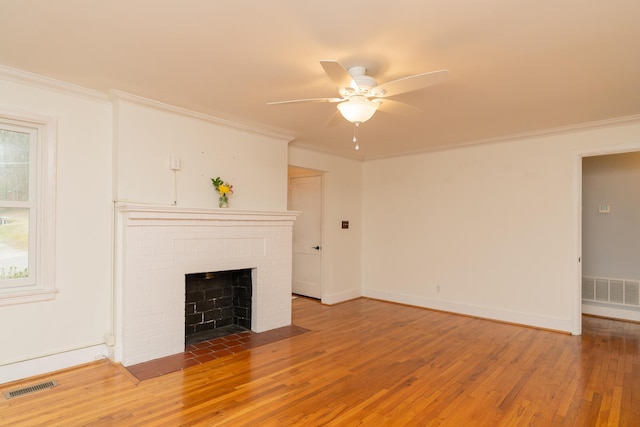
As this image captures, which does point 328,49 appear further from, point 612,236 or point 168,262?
point 612,236

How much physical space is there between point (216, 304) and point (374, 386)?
2236mm

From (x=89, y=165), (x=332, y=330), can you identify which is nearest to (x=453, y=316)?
(x=332, y=330)

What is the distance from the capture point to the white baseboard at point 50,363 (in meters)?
2.93

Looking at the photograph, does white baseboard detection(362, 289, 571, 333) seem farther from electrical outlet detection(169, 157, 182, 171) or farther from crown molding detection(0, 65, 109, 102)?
crown molding detection(0, 65, 109, 102)

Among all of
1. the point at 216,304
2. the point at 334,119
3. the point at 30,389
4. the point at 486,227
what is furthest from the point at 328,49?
the point at 486,227

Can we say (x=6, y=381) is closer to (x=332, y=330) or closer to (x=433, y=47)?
(x=332, y=330)

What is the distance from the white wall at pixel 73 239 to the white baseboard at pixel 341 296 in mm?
3227

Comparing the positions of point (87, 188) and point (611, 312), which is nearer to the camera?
point (87, 188)

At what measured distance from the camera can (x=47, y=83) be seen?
305 cm

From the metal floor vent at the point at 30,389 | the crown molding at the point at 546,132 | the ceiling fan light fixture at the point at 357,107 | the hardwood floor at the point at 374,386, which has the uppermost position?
the crown molding at the point at 546,132

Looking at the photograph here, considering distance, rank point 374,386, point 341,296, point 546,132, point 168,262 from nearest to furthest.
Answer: point 374,386
point 168,262
point 546,132
point 341,296

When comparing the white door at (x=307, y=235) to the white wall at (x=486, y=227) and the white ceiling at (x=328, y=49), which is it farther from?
the white ceiling at (x=328, y=49)

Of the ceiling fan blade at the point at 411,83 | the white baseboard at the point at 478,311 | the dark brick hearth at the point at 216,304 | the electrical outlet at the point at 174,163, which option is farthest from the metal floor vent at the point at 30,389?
the white baseboard at the point at 478,311

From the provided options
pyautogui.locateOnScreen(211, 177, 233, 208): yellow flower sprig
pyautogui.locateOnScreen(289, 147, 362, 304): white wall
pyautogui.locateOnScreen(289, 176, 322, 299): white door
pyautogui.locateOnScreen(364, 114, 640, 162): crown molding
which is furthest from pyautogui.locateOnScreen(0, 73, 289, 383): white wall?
pyautogui.locateOnScreen(364, 114, 640, 162): crown molding
